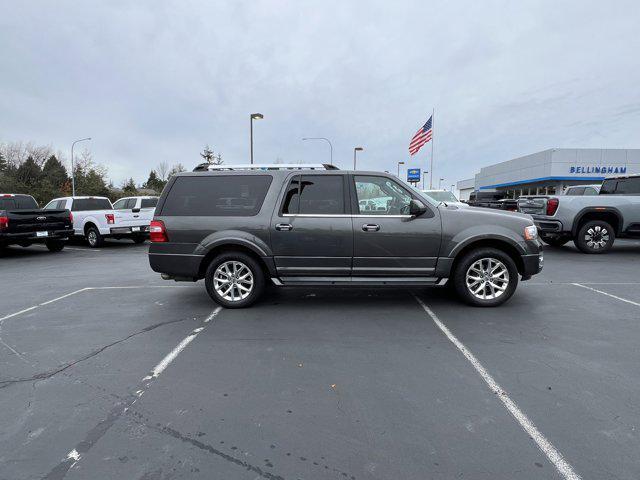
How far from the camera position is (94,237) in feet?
45.3

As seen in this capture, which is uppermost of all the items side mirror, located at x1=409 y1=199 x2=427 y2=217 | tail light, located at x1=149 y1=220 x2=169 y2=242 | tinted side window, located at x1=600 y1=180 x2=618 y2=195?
tinted side window, located at x1=600 y1=180 x2=618 y2=195

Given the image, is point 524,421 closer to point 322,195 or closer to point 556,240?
point 322,195

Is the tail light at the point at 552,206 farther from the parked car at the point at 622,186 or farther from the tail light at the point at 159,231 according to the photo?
the tail light at the point at 159,231

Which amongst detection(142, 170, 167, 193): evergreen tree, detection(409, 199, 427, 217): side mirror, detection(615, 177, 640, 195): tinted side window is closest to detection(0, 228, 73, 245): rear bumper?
detection(409, 199, 427, 217): side mirror

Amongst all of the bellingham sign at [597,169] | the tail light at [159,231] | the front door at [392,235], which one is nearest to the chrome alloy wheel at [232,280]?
the tail light at [159,231]

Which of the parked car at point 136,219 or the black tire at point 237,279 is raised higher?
the parked car at point 136,219

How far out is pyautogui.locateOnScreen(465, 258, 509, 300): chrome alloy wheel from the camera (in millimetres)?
5379

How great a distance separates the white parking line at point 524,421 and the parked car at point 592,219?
25.8 ft

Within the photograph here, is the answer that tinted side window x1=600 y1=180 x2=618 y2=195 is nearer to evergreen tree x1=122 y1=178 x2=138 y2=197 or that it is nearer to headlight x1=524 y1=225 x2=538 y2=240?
headlight x1=524 y1=225 x2=538 y2=240

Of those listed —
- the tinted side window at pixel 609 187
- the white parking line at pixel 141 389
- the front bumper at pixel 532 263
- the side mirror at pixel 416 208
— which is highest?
the tinted side window at pixel 609 187

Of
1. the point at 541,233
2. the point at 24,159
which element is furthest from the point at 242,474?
the point at 24,159

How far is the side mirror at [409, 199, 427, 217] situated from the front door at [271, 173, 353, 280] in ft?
2.79

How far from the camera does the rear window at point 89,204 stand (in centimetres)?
1414

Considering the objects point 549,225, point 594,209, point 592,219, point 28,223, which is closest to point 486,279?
point 549,225
